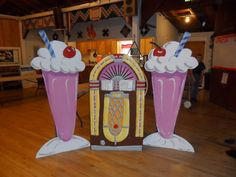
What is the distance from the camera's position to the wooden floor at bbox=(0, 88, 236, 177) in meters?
2.26

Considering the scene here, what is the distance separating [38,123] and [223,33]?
4.59 metres

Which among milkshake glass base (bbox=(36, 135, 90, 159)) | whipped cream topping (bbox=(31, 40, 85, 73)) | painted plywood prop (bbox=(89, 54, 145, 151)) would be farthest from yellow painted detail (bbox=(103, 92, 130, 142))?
whipped cream topping (bbox=(31, 40, 85, 73))

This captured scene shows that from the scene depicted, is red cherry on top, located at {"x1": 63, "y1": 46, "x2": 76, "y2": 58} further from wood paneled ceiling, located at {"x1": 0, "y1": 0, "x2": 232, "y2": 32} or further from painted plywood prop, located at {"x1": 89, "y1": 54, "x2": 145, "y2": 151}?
wood paneled ceiling, located at {"x1": 0, "y1": 0, "x2": 232, "y2": 32}

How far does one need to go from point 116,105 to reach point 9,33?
803 centimetres

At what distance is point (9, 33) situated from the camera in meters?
8.71

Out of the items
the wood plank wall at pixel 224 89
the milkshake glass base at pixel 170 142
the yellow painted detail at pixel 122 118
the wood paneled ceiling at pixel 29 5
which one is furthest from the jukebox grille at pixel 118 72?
the wood paneled ceiling at pixel 29 5

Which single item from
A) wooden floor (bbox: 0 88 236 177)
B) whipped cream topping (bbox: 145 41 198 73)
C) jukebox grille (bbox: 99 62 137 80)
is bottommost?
wooden floor (bbox: 0 88 236 177)

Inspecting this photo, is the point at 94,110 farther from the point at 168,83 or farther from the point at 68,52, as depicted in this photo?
the point at 168,83

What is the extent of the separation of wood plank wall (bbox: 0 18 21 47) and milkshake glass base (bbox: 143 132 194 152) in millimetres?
7918

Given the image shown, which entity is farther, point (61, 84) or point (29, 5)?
point (29, 5)

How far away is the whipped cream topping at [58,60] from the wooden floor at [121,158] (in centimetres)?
113

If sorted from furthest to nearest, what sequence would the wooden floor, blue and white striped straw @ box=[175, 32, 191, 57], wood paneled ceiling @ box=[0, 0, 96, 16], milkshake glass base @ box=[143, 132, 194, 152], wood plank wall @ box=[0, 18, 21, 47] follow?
wood plank wall @ box=[0, 18, 21, 47] < wood paneled ceiling @ box=[0, 0, 96, 16] < milkshake glass base @ box=[143, 132, 194, 152] < blue and white striped straw @ box=[175, 32, 191, 57] < the wooden floor

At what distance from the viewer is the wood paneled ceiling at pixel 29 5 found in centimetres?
736

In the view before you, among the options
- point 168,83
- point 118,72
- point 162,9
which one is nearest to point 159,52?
point 168,83
